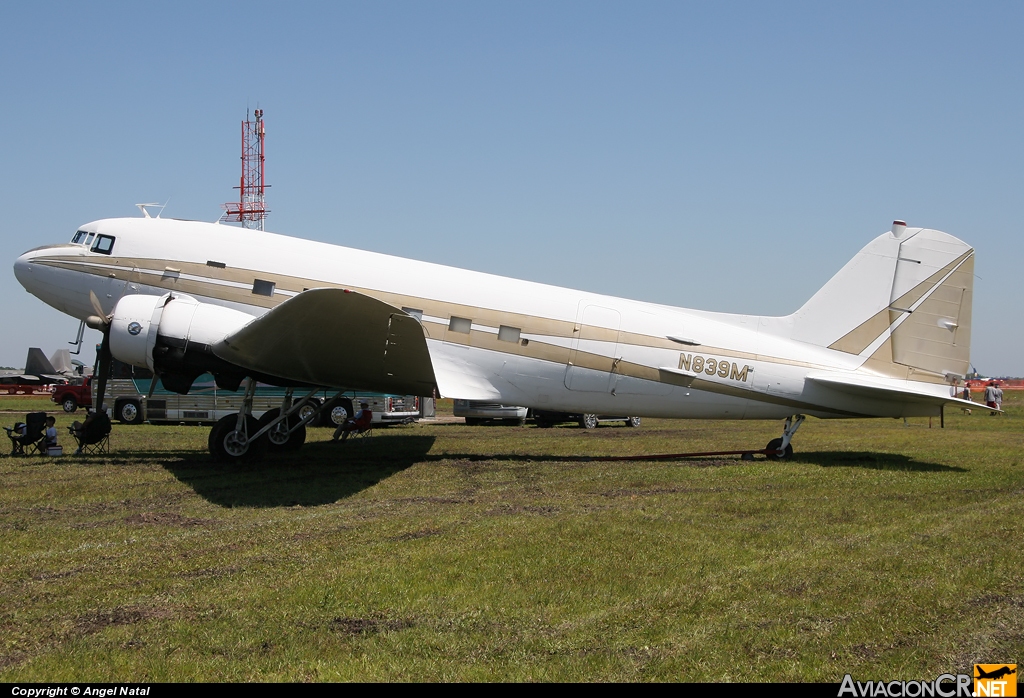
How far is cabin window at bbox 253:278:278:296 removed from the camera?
43.8 feet

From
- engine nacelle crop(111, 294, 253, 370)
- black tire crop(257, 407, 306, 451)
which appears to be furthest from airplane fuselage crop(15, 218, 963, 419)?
black tire crop(257, 407, 306, 451)

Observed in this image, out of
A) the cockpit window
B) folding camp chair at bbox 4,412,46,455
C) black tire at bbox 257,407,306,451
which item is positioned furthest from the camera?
black tire at bbox 257,407,306,451

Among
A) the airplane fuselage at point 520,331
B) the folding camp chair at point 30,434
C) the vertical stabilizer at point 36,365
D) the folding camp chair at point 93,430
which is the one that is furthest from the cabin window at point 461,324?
the vertical stabilizer at point 36,365

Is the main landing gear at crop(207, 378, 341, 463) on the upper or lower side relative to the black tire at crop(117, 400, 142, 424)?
upper

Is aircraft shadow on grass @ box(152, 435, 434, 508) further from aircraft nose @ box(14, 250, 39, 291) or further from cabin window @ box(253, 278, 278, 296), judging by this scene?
aircraft nose @ box(14, 250, 39, 291)

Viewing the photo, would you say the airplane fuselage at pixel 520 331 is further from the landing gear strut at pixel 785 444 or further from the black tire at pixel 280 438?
the black tire at pixel 280 438

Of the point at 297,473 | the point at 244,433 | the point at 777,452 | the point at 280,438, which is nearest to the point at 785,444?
the point at 777,452

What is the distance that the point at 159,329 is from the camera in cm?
1245

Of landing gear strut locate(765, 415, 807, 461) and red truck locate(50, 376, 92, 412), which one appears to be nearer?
landing gear strut locate(765, 415, 807, 461)

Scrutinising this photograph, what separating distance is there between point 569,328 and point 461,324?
1.90 metres

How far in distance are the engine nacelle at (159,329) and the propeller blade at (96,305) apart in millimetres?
A: 887

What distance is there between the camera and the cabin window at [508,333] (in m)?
13.6

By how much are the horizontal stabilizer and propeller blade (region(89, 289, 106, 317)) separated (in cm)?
1238

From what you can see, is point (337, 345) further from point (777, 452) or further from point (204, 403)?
point (204, 403)
